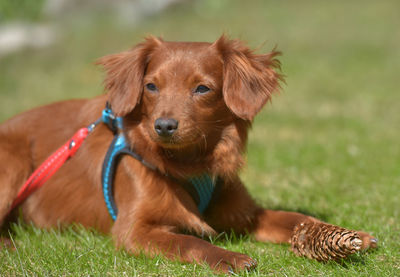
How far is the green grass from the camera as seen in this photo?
3.21 meters

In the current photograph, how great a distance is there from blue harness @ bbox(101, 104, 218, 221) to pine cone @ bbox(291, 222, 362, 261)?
0.65 meters

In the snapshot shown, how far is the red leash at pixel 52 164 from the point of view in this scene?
3840 millimetres

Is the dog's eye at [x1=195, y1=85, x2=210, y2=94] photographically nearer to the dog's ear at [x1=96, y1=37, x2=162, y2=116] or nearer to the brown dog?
the brown dog

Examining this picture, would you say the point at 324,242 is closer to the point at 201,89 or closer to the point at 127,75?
the point at 201,89

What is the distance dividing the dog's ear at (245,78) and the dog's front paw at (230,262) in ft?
2.98

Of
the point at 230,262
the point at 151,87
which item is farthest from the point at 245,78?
the point at 230,262

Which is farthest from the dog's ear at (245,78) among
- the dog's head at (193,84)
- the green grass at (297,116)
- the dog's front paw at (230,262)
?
the dog's front paw at (230,262)

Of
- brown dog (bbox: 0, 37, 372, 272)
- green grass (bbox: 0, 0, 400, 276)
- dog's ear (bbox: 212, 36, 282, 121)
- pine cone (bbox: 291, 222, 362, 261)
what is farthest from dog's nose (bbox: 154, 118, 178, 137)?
pine cone (bbox: 291, 222, 362, 261)

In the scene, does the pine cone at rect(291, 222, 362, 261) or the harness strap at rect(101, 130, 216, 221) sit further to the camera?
the harness strap at rect(101, 130, 216, 221)

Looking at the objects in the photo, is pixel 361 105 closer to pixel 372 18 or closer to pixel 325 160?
pixel 325 160

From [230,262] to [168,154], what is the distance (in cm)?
88

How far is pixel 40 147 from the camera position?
4047 mm

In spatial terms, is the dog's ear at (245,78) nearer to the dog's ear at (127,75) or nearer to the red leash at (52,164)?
the dog's ear at (127,75)

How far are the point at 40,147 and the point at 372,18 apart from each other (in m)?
14.7
